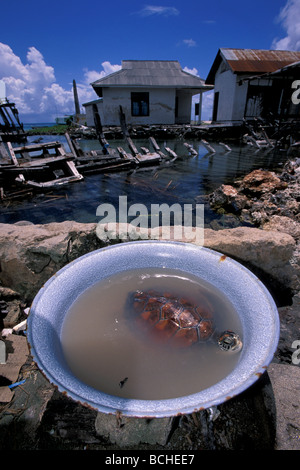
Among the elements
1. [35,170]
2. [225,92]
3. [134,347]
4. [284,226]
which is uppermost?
[225,92]

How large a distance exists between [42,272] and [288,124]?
2000 centimetres

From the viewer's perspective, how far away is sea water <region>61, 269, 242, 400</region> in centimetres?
182

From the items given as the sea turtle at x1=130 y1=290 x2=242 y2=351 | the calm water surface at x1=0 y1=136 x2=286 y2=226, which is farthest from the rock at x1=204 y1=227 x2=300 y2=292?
the calm water surface at x1=0 y1=136 x2=286 y2=226

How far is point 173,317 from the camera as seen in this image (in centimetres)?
239

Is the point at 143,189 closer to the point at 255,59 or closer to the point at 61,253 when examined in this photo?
the point at 61,253

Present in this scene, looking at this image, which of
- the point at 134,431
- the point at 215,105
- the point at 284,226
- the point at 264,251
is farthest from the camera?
the point at 215,105

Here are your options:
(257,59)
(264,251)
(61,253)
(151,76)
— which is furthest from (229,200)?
(151,76)

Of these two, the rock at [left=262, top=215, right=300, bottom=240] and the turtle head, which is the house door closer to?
the rock at [left=262, top=215, right=300, bottom=240]

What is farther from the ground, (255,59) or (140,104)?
(255,59)

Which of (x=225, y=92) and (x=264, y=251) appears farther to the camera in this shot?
(x=225, y=92)

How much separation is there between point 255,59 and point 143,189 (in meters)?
21.3

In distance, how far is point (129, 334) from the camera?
2.31 meters

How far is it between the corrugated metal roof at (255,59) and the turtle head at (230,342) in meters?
24.2
